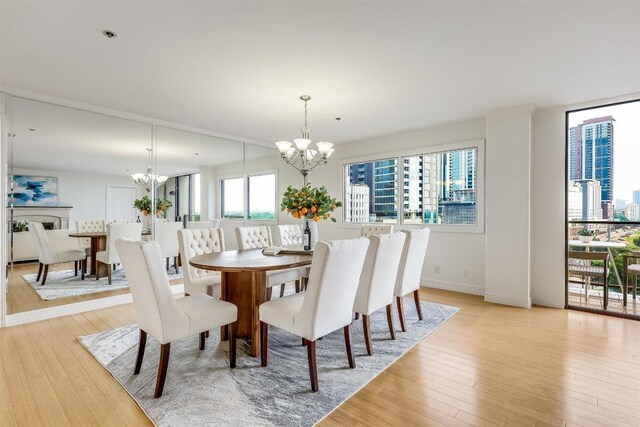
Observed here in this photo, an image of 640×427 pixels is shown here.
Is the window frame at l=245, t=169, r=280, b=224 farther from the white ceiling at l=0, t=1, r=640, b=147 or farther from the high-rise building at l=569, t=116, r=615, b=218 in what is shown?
the high-rise building at l=569, t=116, r=615, b=218

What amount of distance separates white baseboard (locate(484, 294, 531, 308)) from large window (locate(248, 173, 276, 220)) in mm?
4024

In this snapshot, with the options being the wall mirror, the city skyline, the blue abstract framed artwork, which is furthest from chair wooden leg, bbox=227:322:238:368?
the city skyline

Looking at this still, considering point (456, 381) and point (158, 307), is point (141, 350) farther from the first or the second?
point (456, 381)

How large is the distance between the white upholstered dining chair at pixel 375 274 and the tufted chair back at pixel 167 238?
3.20m

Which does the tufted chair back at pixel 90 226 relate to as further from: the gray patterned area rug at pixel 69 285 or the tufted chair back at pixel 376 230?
the tufted chair back at pixel 376 230

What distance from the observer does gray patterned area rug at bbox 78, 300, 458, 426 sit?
1778mm

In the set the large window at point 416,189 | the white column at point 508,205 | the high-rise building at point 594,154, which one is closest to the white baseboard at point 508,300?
the white column at point 508,205

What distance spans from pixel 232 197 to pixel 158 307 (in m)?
3.86

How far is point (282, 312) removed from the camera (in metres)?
2.15

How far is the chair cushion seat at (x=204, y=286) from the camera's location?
283 cm

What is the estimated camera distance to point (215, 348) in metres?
2.62

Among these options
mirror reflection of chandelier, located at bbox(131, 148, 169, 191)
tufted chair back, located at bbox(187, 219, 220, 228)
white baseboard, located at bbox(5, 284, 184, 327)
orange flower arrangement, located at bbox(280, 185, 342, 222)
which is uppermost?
mirror reflection of chandelier, located at bbox(131, 148, 169, 191)

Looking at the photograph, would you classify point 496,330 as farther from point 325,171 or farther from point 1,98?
point 1,98

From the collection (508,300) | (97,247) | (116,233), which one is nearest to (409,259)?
(508,300)
